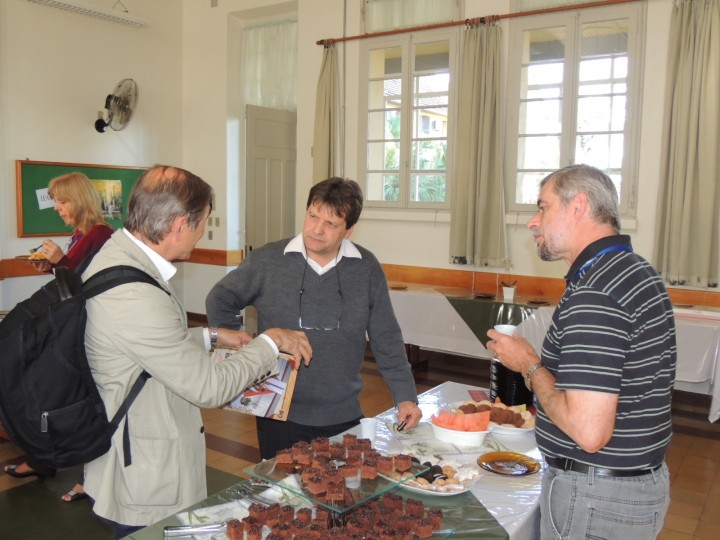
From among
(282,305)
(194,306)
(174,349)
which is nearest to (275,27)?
(194,306)

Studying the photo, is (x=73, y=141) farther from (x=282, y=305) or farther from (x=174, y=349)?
(x=174, y=349)

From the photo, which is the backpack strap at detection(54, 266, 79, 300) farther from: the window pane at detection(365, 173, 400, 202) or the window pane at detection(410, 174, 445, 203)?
the window pane at detection(365, 173, 400, 202)

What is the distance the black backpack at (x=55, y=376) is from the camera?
1.41m

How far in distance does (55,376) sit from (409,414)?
1.10m

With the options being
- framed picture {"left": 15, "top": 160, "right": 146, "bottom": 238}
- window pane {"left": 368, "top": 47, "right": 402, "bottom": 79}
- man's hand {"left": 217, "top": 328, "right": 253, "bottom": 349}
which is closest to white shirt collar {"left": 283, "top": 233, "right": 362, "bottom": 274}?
man's hand {"left": 217, "top": 328, "right": 253, "bottom": 349}

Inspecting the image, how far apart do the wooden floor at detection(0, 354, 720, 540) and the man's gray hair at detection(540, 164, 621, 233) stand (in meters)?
2.29

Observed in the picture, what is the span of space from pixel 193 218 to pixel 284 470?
654mm

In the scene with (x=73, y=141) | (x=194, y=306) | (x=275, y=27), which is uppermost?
(x=275, y=27)

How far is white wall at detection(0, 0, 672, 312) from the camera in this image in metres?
5.97

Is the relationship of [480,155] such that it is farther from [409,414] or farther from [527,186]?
[409,414]

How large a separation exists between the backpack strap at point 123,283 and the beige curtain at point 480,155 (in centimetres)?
475

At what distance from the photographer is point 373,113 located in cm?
684

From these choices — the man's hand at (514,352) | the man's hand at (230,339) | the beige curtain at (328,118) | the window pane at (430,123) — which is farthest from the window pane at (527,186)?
the man's hand at (514,352)

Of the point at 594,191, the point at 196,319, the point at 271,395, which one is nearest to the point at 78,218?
the point at 271,395
